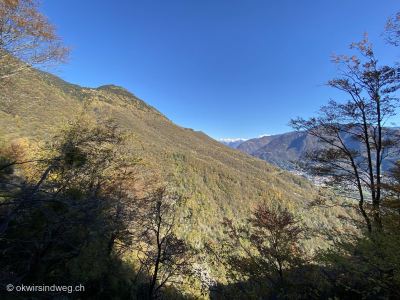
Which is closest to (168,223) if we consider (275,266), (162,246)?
(162,246)

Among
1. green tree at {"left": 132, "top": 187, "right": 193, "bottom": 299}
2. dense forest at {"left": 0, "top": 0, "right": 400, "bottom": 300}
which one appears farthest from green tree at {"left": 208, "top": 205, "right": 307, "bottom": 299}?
green tree at {"left": 132, "top": 187, "right": 193, "bottom": 299}

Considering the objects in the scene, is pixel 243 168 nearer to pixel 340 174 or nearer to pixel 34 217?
pixel 340 174

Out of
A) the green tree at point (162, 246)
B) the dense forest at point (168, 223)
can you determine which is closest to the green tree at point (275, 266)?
the dense forest at point (168, 223)

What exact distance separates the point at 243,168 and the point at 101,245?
68.6 metres

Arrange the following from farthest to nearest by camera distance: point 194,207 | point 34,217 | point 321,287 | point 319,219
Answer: point 319,219
point 194,207
point 321,287
point 34,217

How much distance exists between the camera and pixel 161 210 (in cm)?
689

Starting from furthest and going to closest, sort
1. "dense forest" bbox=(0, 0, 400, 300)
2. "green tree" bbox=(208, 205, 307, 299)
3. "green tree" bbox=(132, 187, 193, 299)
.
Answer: "green tree" bbox=(132, 187, 193, 299), "green tree" bbox=(208, 205, 307, 299), "dense forest" bbox=(0, 0, 400, 300)

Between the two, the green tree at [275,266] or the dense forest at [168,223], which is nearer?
the dense forest at [168,223]

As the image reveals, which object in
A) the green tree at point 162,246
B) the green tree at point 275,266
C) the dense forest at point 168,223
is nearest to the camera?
the dense forest at point 168,223

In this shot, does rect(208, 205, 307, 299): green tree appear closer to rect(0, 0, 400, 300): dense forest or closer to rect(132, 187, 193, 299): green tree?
rect(0, 0, 400, 300): dense forest

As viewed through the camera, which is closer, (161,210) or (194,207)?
(161,210)

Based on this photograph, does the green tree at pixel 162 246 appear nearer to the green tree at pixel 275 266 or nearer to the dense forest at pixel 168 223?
the dense forest at pixel 168 223

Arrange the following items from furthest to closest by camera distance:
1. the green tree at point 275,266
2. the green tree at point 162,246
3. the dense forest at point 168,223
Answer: the green tree at point 162,246
the green tree at point 275,266
the dense forest at point 168,223

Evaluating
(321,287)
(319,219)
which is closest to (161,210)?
(321,287)
